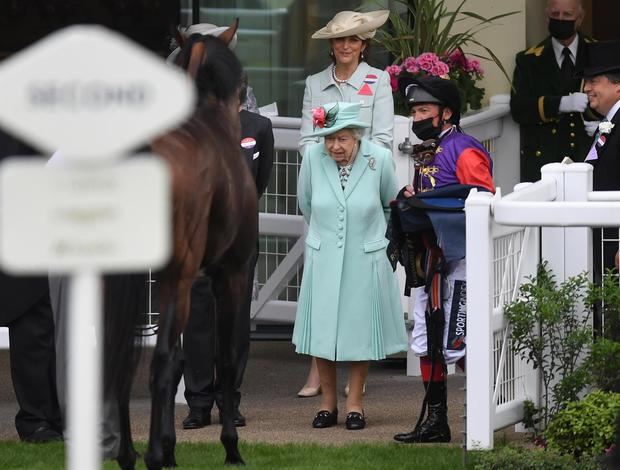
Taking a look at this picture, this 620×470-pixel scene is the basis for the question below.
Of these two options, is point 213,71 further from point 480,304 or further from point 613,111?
point 613,111

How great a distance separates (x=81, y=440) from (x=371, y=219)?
15.7 ft

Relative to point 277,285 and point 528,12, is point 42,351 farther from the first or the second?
point 528,12

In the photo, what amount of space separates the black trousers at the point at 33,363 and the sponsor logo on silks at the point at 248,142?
4.12 feet

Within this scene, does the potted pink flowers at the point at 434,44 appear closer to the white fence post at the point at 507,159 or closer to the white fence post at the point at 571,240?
the white fence post at the point at 507,159

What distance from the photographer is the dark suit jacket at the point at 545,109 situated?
10.1 meters

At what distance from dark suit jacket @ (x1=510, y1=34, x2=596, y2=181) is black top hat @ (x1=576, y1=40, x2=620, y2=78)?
2157 mm

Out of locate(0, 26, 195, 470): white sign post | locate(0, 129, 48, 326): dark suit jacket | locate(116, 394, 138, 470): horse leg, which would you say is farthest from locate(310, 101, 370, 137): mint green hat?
locate(0, 26, 195, 470): white sign post

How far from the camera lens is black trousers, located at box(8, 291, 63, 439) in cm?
742

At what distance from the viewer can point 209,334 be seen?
805cm

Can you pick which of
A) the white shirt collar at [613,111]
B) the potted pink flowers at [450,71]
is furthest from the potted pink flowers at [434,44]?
the white shirt collar at [613,111]

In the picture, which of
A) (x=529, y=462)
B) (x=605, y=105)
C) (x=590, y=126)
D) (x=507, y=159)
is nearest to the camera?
(x=529, y=462)

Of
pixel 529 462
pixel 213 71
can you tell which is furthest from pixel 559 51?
pixel 529 462

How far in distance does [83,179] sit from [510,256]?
3.79 meters

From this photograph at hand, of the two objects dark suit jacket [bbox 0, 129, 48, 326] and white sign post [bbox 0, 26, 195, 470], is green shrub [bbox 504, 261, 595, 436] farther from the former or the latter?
white sign post [bbox 0, 26, 195, 470]
